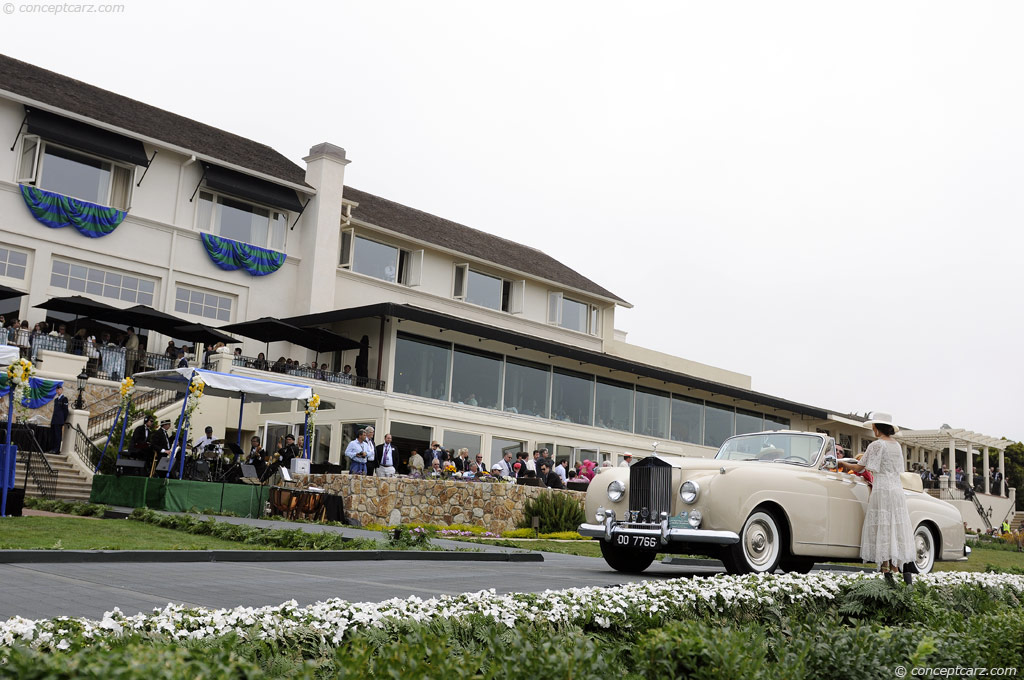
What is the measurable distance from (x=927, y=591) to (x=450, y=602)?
15.5 feet

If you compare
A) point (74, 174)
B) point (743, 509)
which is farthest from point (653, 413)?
point (743, 509)

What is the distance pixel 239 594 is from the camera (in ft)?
25.6

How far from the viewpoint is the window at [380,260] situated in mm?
38500

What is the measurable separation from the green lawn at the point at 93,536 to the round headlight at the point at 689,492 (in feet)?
17.7

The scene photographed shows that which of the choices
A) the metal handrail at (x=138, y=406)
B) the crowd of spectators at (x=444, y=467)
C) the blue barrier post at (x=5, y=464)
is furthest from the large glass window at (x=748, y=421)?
the blue barrier post at (x=5, y=464)

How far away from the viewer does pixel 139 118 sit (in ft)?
114

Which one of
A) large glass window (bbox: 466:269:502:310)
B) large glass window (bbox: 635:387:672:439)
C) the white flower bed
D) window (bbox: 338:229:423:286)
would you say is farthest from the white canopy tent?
large glass window (bbox: 466:269:502:310)

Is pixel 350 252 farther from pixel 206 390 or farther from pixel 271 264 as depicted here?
pixel 206 390

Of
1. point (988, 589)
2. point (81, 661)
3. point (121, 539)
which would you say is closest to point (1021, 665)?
point (988, 589)

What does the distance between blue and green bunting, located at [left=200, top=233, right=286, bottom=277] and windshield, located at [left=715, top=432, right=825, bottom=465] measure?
25.6m

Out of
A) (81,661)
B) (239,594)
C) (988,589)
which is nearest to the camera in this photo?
(81,661)

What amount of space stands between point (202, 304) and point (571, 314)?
776 inches

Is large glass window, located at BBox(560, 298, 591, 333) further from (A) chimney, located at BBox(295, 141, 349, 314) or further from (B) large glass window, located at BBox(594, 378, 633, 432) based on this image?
(A) chimney, located at BBox(295, 141, 349, 314)

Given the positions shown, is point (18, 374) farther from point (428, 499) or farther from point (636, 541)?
point (636, 541)
